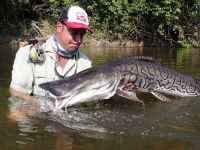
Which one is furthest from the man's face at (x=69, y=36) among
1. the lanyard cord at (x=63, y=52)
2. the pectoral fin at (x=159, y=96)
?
the pectoral fin at (x=159, y=96)

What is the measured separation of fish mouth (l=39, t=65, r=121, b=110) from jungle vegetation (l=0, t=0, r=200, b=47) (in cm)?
2080

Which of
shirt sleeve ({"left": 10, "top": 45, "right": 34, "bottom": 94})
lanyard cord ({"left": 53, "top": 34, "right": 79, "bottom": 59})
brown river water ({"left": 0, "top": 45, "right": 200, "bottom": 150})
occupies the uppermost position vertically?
lanyard cord ({"left": 53, "top": 34, "right": 79, "bottom": 59})

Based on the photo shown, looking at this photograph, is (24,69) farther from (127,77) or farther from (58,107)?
(127,77)

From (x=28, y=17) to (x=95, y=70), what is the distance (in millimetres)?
23553

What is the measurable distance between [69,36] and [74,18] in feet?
0.85

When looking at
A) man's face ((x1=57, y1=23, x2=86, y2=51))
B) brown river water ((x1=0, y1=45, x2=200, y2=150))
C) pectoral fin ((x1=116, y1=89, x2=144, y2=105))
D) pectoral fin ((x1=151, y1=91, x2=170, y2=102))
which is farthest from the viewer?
pectoral fin ((x1=151, y1=91, x2=170, y2=102))

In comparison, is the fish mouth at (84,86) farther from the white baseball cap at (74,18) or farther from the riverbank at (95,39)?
the riverbank at (95,39)

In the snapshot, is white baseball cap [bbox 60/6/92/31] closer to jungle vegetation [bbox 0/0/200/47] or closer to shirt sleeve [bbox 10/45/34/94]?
shirt sleeve [bbox 10/45/34/94]

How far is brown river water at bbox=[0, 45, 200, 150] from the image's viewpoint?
5.33 meters

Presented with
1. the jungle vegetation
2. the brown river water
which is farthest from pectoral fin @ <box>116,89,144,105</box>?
the jungle vegetation

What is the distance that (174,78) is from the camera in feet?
24.9

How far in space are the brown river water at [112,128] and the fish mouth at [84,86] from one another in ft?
1.04

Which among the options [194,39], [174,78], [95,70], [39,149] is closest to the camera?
[39,149]

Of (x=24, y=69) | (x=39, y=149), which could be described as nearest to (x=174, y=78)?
(x=24, y=69)
